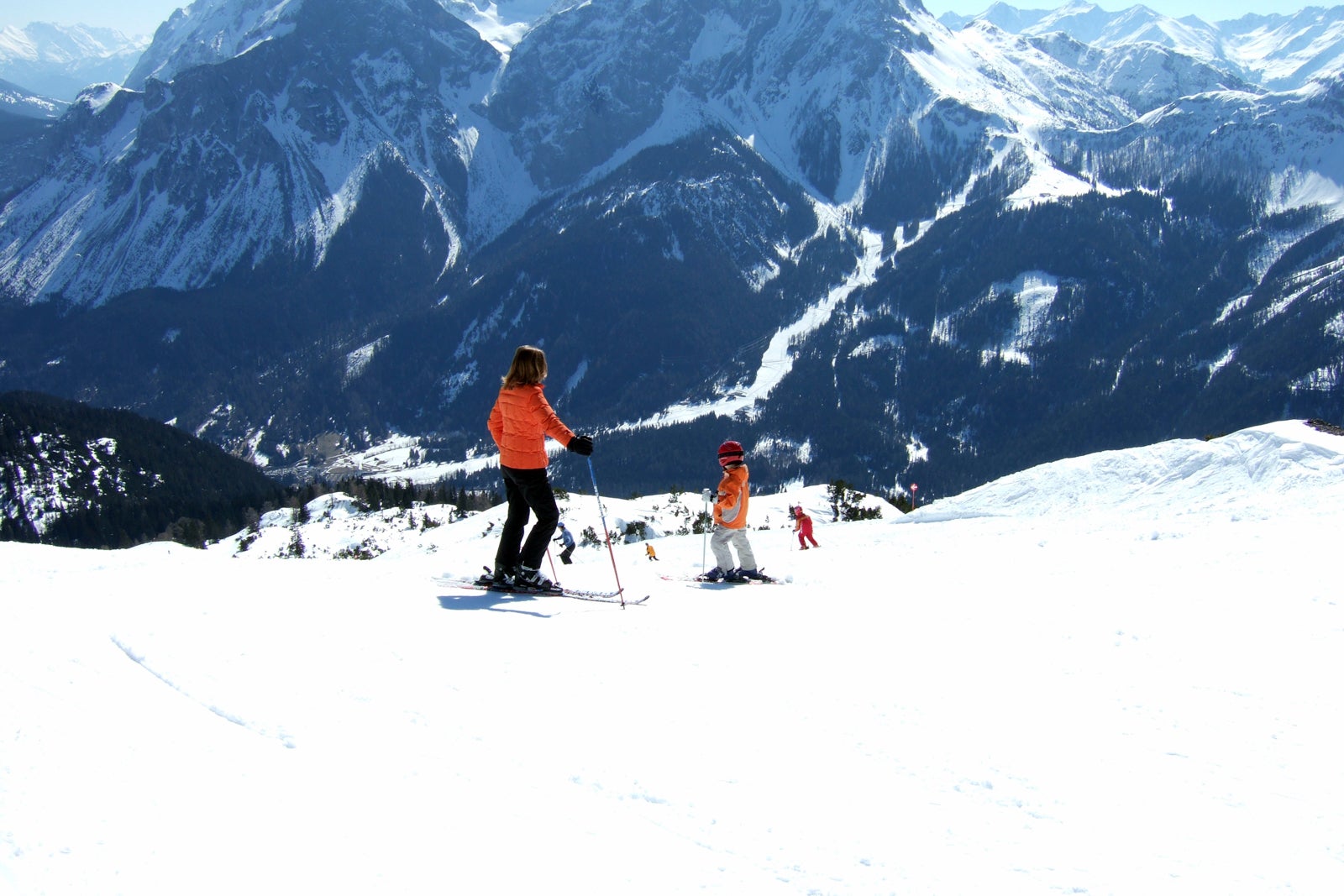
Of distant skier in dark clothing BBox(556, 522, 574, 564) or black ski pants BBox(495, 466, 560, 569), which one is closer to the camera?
black ski pants BBox(495, 466, 560, 569)

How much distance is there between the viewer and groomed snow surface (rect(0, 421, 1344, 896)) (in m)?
5.64

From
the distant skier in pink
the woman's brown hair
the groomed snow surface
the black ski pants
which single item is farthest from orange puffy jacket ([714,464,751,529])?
the distant skier in pink

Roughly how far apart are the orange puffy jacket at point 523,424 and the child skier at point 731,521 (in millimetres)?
4096

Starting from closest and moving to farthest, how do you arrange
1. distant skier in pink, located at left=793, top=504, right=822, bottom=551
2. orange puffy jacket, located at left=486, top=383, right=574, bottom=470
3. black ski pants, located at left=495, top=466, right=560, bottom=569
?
orange puffy jacket, located at left=486, top=383, right=574, bottom=470, black ski pants, located at left=495, top=466, right=560, bottom=569, distant skier in pink, located at left=793, top=504, right=822, bottom=551

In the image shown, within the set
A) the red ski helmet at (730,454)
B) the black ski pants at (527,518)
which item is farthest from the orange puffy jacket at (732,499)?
the black ski pants at (527,518)

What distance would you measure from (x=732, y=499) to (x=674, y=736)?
7943mm

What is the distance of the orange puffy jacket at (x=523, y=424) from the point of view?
12266 millimetres

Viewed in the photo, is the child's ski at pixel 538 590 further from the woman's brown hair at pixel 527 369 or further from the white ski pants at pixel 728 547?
the woman's brown hair at pixel 527 369

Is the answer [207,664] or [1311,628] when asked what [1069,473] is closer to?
[1311,628]

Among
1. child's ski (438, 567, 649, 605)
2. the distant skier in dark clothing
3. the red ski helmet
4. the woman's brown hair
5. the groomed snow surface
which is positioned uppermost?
the woman's brown hair

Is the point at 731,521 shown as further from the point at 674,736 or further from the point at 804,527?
the point at 674,736

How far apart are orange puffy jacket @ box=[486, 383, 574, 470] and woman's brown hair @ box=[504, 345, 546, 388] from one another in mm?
112

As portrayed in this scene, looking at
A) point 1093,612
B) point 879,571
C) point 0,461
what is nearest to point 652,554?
point 879,571

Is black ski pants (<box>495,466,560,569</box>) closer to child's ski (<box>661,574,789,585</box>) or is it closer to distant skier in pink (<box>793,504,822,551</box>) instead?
child's ski (<box>661,574,789,585</box>)
